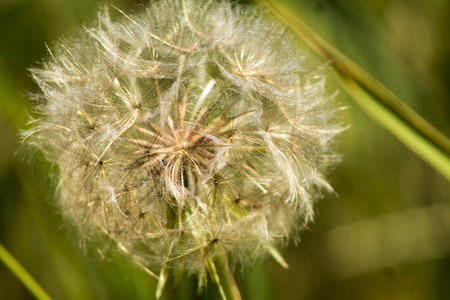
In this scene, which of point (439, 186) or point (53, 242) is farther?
point (439, 186)

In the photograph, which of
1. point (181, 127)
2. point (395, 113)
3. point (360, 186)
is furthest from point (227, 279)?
point (360, 186)

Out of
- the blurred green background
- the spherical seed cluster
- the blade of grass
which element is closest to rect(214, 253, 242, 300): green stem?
the spherical seed cluster

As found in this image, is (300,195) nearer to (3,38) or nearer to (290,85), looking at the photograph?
(290,85)

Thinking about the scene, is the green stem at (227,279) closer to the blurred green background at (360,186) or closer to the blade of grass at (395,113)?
the blade of grass at (395,113)

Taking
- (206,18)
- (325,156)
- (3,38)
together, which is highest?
(3,38)

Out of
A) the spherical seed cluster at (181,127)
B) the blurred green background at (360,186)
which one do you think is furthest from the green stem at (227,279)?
the blurred green background at (360,186)

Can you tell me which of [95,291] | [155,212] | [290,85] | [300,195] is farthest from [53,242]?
[290,85]

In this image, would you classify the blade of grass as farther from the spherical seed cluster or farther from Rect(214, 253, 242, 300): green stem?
Rect(214, 253, 242, 300): green stem
